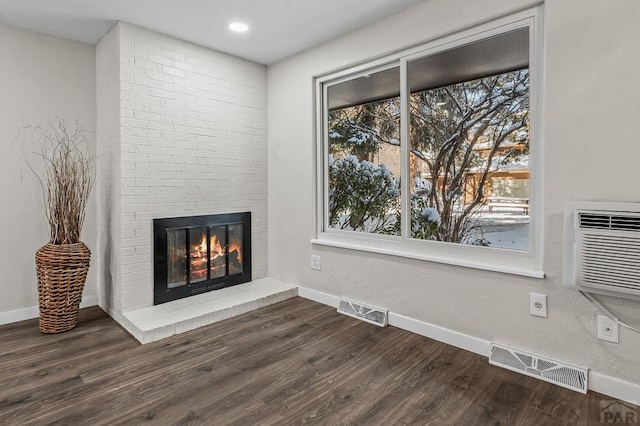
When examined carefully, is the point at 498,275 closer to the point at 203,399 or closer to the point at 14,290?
the point at 203,399

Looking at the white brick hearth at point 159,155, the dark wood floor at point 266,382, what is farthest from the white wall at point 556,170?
the white brick hearth at point 159,155

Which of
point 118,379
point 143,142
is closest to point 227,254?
point 143,142

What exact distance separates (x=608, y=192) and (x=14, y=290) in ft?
14.2

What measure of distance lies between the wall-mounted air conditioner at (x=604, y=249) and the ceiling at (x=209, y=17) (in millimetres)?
1891

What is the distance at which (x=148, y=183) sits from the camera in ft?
10.1

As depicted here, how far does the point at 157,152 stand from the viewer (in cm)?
312

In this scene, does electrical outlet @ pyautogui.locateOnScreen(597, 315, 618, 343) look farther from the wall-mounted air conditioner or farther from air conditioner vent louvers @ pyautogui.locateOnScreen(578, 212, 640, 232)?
air conditioner vent louvers @ pyautogui.locateOnScreen(578, 212, 640, 232)

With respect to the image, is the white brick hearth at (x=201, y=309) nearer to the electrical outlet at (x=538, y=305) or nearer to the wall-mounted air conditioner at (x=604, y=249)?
the electrical outlet at (x=538, y=305)

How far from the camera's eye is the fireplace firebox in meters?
3.17

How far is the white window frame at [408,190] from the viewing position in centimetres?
220

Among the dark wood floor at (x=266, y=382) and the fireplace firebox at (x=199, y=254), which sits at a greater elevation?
the fireplace firebox at (x=199, y=254)

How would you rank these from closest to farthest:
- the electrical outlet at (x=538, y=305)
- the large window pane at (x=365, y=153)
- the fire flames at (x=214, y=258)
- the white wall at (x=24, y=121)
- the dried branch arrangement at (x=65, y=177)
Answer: the electrical outlet at (x=538, y=305) → the dried branch arrangement at (x=65, y=177) → the white wall at (x=24, y=121) → the large window pane at (x=365, y=153) → the fire flames at (x=214, y=258)

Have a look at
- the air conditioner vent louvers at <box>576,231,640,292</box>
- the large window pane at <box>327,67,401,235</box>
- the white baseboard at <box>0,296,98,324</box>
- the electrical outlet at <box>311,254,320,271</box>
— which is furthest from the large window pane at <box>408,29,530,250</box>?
the white baseboard at <box>0,296,98,324</box>

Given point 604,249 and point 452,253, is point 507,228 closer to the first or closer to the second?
point 452,253
